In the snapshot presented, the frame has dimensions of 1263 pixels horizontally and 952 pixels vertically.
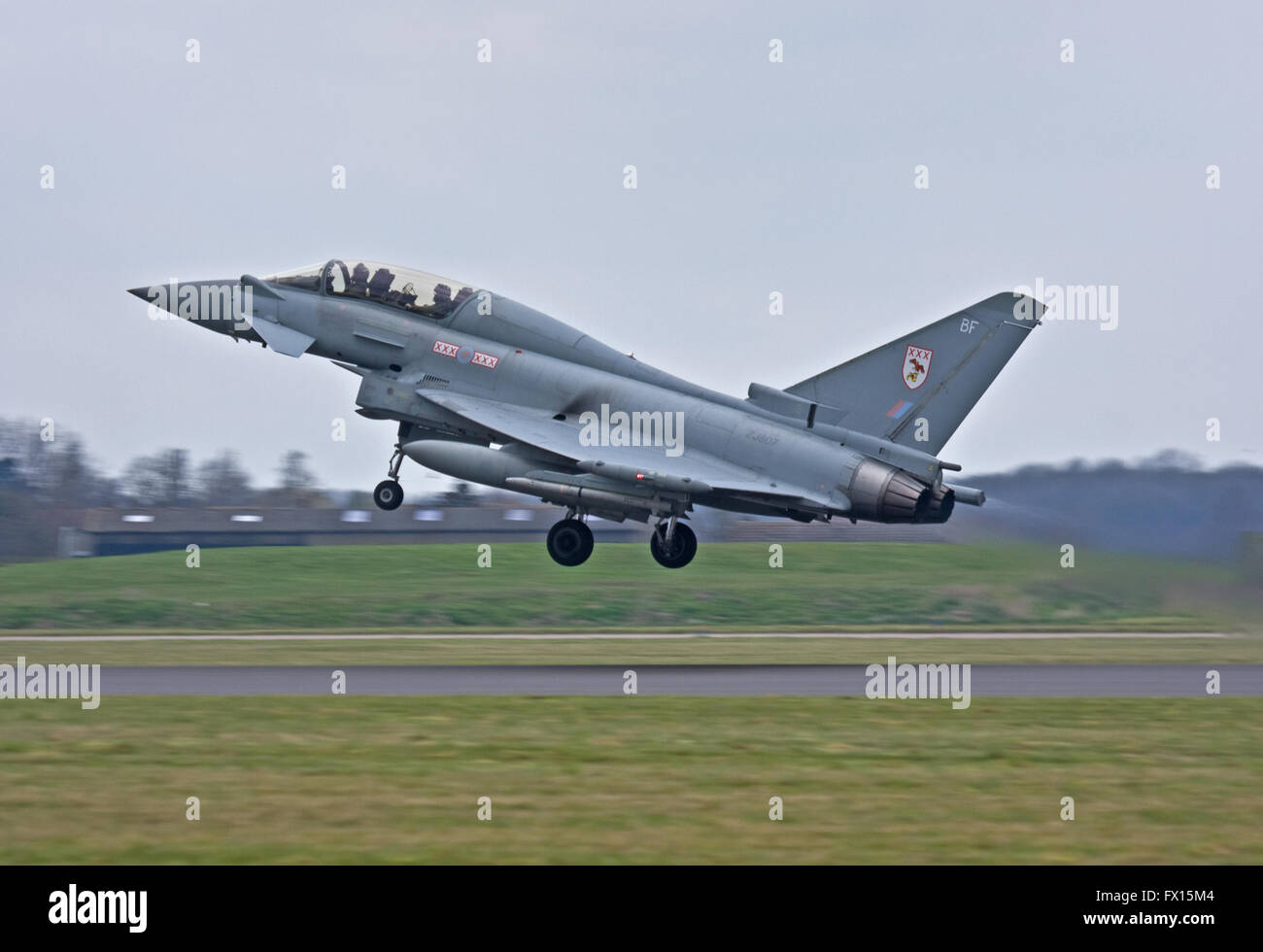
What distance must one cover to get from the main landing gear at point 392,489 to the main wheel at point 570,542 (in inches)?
111

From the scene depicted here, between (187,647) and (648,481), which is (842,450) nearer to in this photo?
(648,481)

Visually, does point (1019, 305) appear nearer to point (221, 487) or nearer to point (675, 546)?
point (675, 546)

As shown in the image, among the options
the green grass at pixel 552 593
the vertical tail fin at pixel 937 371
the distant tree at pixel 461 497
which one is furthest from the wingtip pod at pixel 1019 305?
the distant tree at pixel 461 497

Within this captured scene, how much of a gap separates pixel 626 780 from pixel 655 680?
8.08 m

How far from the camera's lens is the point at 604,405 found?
27453 millimetres

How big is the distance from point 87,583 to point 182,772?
112 ft

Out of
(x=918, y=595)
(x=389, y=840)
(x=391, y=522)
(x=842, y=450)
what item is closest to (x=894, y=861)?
(x=389, y=840)

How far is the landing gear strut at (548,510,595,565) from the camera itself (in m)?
27.9

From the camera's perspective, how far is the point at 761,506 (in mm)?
27062

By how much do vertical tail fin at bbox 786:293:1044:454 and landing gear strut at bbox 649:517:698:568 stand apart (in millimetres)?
3440

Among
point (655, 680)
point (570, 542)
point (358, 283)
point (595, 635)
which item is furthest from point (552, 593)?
point (655, 680)

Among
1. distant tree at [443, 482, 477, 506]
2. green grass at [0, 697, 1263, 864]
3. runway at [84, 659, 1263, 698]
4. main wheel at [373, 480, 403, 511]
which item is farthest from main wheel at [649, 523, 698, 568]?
distant tree at [443, 482, 477, 506]

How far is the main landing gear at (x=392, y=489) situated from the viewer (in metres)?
27.8

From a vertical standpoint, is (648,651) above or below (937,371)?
below
